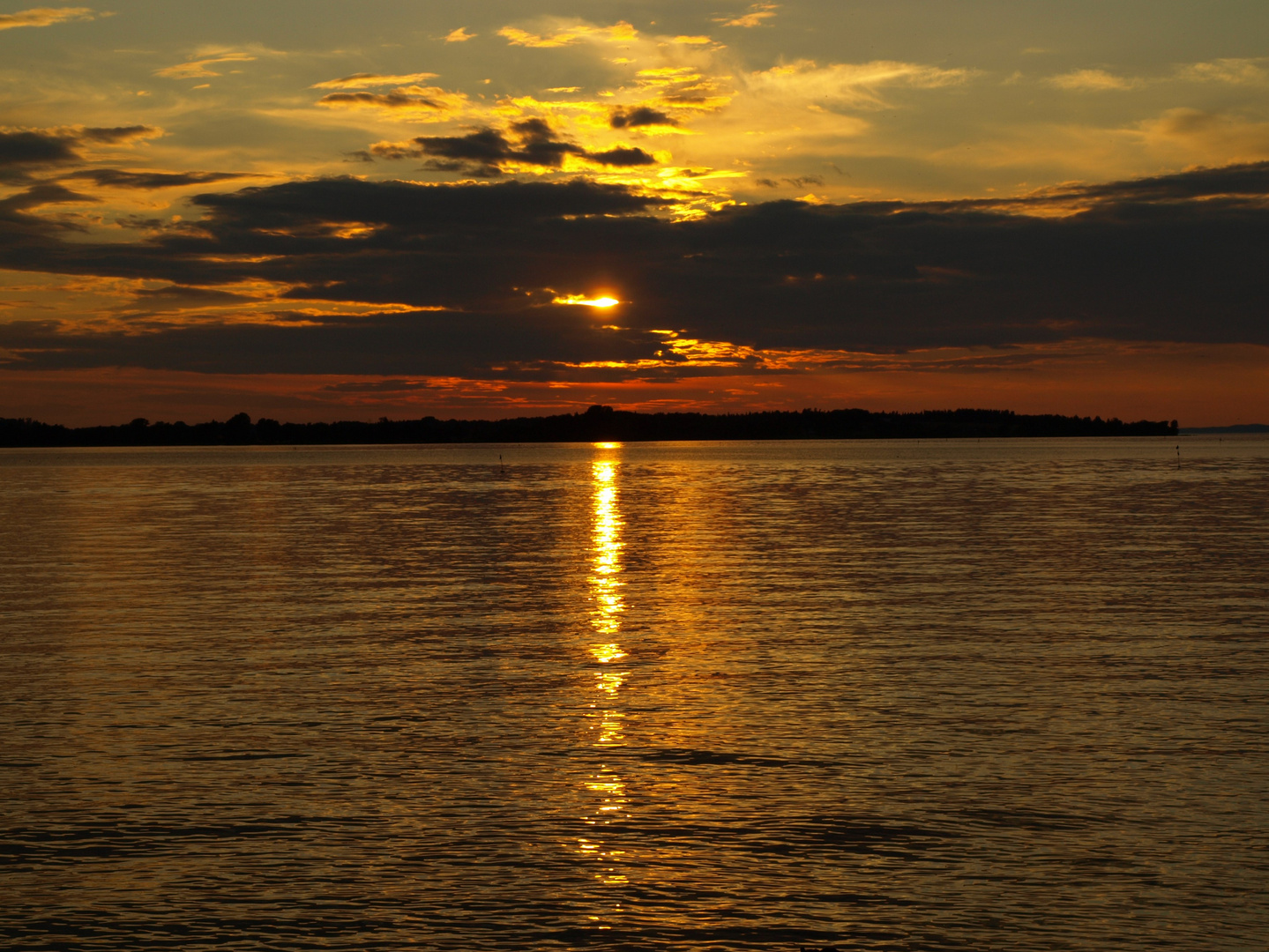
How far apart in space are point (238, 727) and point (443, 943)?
8.57 meters

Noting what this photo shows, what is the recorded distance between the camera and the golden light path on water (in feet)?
41.0

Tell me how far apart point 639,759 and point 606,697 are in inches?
156

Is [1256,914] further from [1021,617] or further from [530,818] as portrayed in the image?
[1021,617]

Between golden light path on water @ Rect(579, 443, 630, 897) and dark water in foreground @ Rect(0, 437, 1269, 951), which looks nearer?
dark water in foreground @ Rect(0, 437, 1269, 951)

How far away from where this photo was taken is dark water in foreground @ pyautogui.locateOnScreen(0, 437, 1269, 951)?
10.9m

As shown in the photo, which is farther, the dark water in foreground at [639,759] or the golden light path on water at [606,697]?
the golden light path on water at [606,697]

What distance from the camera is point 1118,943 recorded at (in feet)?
33.1

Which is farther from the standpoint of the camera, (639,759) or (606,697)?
(606,697)

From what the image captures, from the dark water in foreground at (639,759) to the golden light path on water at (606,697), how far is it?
0.10 metres

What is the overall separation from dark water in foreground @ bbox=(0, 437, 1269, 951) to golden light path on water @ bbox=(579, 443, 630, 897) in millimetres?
98

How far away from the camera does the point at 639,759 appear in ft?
52.1

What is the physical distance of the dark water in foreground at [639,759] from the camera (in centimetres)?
1087

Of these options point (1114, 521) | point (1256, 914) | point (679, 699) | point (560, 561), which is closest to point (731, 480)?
point (1114, 521)

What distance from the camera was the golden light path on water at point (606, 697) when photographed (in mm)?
12492
